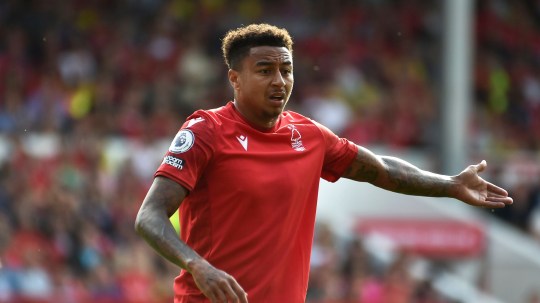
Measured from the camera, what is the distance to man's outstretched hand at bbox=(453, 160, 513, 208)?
6164 millimetres

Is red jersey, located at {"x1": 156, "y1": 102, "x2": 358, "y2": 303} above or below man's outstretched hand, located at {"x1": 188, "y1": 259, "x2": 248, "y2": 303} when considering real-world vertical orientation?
above

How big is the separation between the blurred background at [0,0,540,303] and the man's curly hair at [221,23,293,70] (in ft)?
19.6

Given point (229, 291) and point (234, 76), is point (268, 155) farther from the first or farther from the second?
point (229, 291)

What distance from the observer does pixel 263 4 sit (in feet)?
60.5

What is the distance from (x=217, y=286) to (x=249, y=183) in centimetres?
76

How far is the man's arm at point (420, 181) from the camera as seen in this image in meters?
6.15

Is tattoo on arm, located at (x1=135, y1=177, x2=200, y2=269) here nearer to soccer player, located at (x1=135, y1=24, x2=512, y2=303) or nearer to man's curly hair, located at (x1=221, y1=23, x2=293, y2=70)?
soccer player, located at (x1=135, y1=24, x2=512, y2=303)

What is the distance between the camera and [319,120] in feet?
52.2

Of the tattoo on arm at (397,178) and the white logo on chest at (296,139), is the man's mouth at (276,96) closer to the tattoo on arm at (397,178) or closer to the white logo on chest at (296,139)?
the white logo on chest at (296,139)

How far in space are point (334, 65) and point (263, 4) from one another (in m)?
2.04

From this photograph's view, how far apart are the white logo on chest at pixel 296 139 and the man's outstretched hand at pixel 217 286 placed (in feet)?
3.58

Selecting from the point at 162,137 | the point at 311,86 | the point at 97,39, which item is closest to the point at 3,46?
the point at 97,39

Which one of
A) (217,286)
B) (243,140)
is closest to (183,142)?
(243,140)

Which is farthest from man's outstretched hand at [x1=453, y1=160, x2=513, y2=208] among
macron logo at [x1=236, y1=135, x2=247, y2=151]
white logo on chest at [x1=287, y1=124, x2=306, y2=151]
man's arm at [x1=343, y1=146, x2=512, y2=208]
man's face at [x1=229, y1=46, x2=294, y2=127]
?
macron logo at [x1=236, y1=135, x2=247, y2=151]
